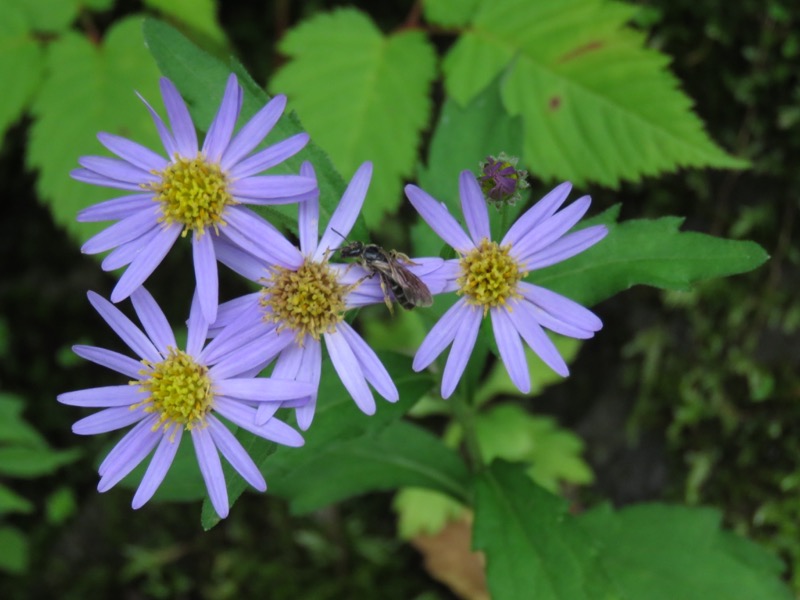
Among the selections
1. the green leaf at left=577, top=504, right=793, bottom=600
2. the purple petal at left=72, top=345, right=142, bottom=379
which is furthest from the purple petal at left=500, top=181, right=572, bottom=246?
the green leaf at left=577, top=504, right=793, bottom=600

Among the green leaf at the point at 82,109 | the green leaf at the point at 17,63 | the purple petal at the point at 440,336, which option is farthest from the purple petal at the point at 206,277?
the green leaf at the point at 17,63

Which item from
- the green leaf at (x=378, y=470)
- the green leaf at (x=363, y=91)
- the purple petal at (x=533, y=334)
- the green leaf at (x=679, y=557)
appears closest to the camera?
the purple petal at (x=533, y=334)

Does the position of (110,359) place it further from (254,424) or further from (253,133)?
(253,133)

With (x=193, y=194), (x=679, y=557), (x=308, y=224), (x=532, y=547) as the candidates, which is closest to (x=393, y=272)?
(x=308, y=224)

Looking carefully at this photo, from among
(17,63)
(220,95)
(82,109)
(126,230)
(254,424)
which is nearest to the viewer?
(254,424)

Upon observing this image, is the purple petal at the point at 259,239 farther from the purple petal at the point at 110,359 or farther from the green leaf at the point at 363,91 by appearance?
the green leaf at the point at 363,91

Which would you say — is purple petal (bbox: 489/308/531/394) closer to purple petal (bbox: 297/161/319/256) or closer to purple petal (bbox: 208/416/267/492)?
purple petal (bbox: 297/161/319/256)
